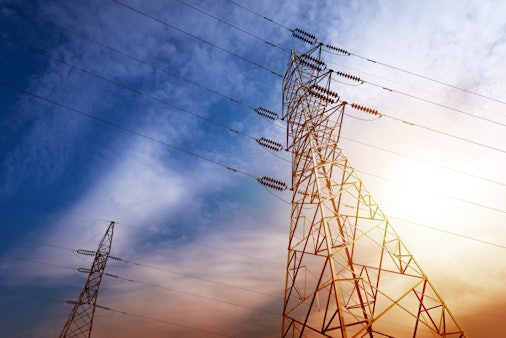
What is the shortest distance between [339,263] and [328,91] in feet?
29.7

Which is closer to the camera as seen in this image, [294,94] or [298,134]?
[298,134]

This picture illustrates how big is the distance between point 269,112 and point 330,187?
26.4 ft

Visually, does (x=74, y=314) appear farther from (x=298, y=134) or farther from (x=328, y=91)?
(x=328, y=91)

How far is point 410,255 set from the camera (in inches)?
379

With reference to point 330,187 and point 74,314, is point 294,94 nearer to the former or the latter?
point 330,187

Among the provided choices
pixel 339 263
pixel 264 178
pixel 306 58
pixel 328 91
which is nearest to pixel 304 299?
pixel 339 263

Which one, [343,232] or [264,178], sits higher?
[264,178]

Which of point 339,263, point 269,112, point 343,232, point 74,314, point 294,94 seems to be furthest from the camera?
point 74,314

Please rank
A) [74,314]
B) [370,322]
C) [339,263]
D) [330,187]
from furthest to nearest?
1. [74,314]
2. [330,187]
3. [339,263]
4. [370,322]

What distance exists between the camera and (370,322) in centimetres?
796

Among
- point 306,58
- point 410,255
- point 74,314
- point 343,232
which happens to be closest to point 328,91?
→ point 306,58

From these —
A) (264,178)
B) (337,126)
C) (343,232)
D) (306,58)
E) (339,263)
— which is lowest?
(339,263)

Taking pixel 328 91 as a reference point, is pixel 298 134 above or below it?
below

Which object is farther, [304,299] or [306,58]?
[306,58]
